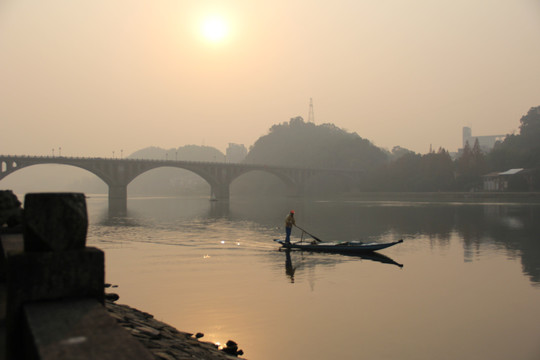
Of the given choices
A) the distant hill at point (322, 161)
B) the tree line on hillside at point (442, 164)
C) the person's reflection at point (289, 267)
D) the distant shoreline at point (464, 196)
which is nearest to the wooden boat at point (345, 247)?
the person's reflection at point (289, 267)

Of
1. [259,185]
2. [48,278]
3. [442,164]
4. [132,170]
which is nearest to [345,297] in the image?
[48,278]

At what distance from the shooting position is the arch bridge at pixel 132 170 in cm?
9325

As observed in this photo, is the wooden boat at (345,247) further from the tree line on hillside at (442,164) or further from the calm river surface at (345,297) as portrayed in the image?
the tree line on hillside at (442,164)

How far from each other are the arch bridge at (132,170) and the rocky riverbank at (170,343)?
62759mm

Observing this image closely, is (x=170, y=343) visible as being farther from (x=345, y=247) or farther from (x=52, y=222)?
(x=345, y=247)

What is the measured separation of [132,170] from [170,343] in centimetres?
10369

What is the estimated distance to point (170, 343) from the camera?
8.95 metres

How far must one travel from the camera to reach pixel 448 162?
120312 millimetres

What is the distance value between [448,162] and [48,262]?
126 meters

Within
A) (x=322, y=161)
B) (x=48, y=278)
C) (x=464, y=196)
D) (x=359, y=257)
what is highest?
(x=322, y=161)

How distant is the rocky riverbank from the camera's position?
826cm

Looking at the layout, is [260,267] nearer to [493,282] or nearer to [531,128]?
[493,282]

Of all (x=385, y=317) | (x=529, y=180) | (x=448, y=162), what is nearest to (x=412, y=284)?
(x=385, y=317)

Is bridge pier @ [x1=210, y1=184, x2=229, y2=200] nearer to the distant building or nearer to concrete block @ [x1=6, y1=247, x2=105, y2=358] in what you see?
the distant building
